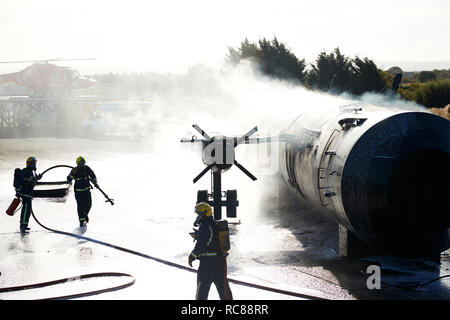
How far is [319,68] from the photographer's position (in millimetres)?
41906

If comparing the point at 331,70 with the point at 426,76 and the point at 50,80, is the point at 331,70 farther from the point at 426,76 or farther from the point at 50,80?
the point at 426,76

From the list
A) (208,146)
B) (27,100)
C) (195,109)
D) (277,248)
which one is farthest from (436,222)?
(27,100)

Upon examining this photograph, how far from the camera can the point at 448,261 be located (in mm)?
12805

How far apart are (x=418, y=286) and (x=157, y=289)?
15.6ft

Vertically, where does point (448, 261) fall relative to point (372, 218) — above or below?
below

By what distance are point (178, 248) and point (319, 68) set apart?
2993 cm

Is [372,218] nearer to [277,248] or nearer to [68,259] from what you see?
[277,248]

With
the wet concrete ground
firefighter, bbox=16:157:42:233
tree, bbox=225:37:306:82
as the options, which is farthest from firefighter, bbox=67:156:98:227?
tree, bbox=225:37:306:82

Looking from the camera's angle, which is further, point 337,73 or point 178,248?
point 337,73

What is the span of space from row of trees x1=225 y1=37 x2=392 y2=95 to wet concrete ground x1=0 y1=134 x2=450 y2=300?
48.8 ft

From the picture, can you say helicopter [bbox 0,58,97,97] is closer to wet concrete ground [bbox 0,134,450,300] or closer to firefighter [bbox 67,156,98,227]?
wet concrete ground [bbox 0,134,450,300]

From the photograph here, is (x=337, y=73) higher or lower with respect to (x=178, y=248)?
higher

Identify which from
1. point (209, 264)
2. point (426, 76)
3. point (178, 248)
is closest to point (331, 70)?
point (178, 248)

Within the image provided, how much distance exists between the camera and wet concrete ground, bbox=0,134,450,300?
1112cm
